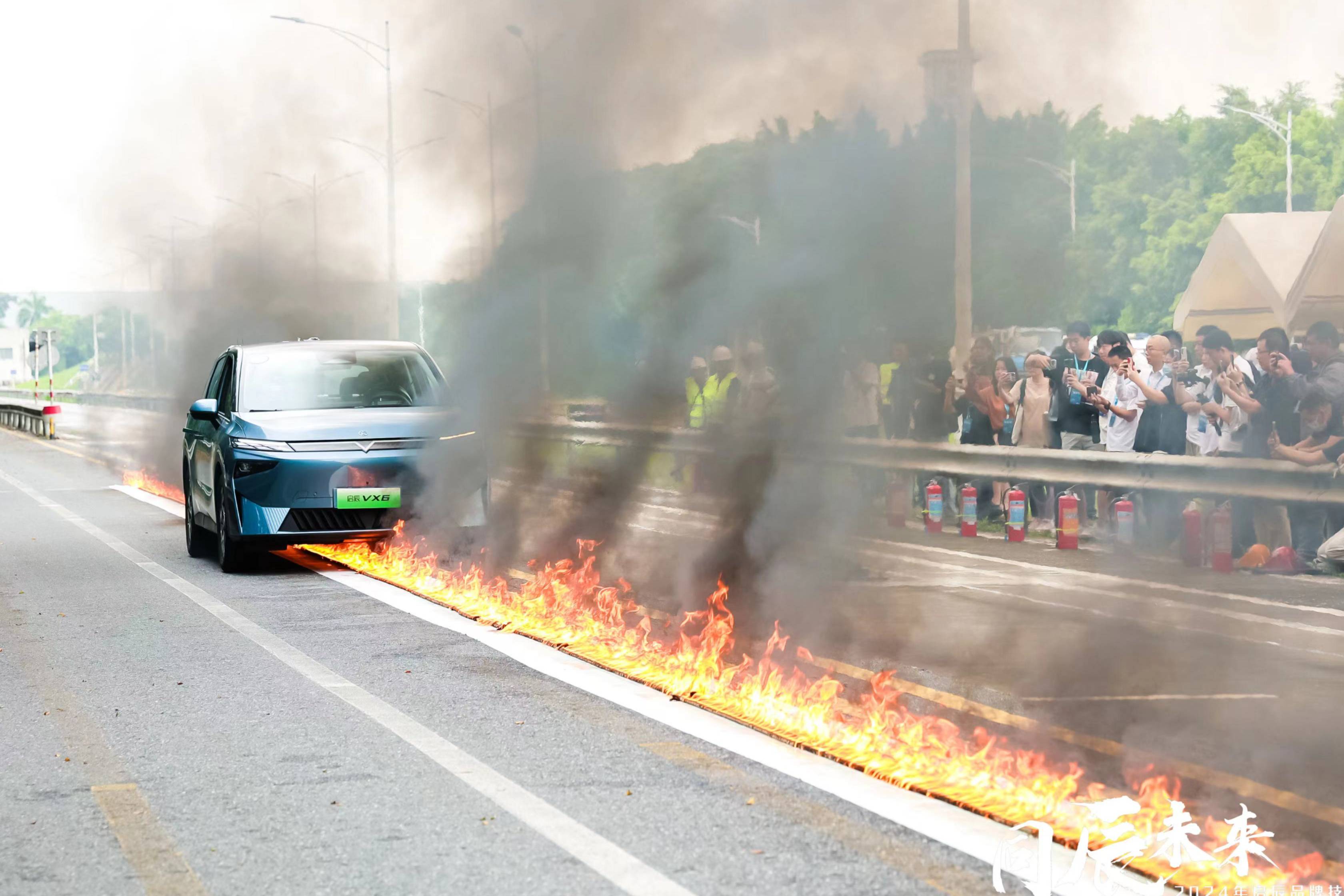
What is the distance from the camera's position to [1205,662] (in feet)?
24.2

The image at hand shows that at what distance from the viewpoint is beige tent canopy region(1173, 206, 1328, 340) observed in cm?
621

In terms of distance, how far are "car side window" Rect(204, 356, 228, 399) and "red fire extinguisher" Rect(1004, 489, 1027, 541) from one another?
5.96 metres

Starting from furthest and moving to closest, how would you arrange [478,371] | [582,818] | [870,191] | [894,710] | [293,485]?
1. [478,371]
2. [293,485]
3. [870,191]
4. [894,710]
5. [582,818]

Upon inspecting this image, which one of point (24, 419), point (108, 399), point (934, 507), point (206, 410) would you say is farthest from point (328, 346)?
point (108, 399)

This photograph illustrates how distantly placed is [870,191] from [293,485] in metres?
4.79

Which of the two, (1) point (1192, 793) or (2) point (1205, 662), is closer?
(1) point (1192, 793)

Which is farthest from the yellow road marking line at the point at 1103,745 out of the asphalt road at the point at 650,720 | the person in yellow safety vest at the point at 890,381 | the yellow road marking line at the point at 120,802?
the yellow road marking line at the point at 120,802

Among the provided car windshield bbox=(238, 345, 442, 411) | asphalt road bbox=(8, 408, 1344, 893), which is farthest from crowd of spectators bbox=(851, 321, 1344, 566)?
car windshield bbox=(238, 345, 442, 411)

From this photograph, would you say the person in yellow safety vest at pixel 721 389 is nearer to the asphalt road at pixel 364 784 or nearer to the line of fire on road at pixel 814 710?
the line of fire on road at pixel 814 710

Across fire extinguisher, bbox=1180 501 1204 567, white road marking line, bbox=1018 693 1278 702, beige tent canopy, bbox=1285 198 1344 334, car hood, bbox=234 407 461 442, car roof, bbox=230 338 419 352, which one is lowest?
white road marking line, bbox=1018 693 1278 702

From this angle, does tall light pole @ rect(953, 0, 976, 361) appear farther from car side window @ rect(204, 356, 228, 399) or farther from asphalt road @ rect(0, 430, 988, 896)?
car side window @ rect(204, 356, 228, 399)

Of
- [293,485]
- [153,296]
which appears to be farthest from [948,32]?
[153,296]

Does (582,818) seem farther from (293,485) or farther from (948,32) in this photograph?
(293,485)

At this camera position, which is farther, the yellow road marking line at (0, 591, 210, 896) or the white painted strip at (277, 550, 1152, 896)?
the white painted strip at (277, 550, 1152, 896)
